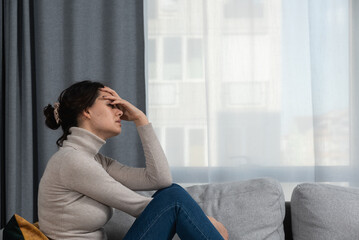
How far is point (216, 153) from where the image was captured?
2859 millimetres

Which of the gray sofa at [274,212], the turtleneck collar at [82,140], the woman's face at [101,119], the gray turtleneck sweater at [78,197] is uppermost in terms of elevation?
the woman's face at [101,119]

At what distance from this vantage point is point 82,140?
1.78 meters

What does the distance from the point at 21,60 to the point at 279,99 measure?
66.5 inches

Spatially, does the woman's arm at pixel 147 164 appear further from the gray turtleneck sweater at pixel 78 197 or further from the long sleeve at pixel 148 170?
the gray turtleneck sweater at pixel 78 197

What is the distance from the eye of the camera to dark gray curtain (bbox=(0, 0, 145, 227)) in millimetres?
2861

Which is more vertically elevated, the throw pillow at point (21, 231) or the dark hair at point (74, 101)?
the dark hair at point (74, 101)

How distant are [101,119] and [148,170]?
300 millimetres

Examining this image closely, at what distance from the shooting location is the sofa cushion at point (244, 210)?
6.52 feet

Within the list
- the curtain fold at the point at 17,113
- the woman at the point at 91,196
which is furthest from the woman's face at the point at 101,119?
the curtain fold at the point at 17,113

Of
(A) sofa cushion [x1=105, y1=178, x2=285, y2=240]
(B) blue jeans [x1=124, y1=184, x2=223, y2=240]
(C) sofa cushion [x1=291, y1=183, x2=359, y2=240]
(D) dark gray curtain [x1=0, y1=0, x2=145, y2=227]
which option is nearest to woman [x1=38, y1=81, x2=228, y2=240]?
(B) blue jeans [x1=124, y1=184, x2=223, y2=240]

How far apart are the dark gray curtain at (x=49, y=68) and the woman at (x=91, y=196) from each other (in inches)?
41.0

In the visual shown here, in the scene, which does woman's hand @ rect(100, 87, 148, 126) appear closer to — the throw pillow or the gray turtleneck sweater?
the gray turtleneck sweater

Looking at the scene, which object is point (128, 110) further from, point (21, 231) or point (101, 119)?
point (21, 231)

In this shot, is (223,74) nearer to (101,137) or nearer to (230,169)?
(230,169)
